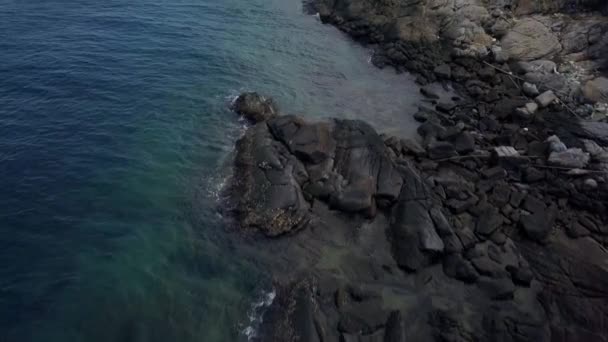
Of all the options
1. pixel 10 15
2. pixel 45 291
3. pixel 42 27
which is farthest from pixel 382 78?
pixel 10 15

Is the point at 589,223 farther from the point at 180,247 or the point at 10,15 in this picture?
the point at 10,15

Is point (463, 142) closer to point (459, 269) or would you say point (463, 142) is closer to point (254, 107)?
point (459, 269)

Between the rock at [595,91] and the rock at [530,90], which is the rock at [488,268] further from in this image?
the rock at [595,91]

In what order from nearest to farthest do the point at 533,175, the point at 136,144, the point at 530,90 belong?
the point at 533,175 < the point at 136,144 < the point at 530,90

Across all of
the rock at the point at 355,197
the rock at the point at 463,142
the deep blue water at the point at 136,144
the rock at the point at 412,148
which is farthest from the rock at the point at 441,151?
the rock at the point at 355,197

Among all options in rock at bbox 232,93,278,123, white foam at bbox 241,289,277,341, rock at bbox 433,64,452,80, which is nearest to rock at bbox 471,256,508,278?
white foam at bbox 241,289,277,341

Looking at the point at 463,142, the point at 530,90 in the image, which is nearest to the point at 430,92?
the point at 530,90
